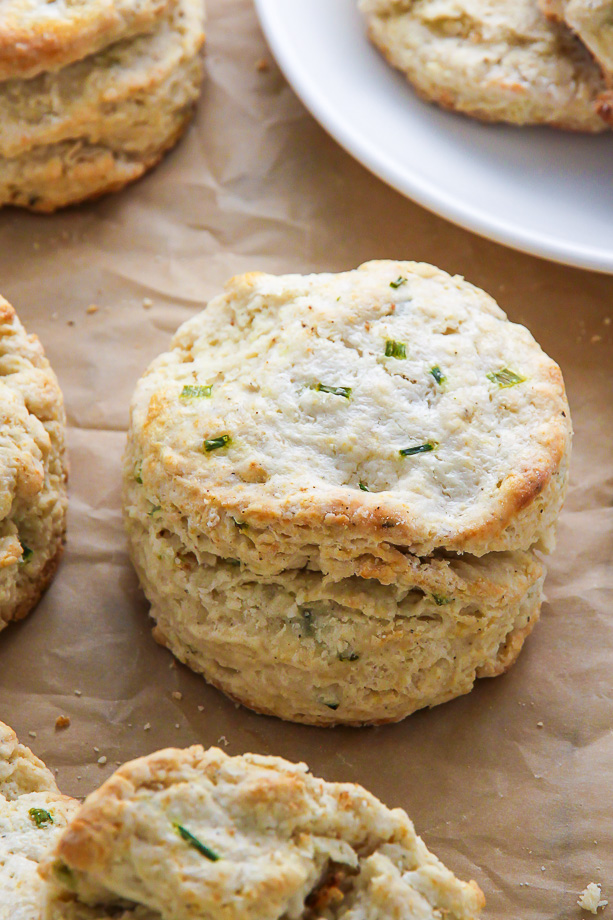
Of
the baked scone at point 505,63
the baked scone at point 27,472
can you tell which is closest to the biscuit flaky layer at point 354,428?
the baked scone at point 27,472

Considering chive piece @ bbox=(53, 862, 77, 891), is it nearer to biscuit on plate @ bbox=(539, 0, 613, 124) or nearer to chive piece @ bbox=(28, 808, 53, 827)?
chive piece @ bbox=(28, 808, 53, 827)

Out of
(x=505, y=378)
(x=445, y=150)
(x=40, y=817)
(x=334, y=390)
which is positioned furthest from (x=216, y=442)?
(x=445, y=150)

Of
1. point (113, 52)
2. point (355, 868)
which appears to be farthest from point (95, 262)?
point (355, 868)

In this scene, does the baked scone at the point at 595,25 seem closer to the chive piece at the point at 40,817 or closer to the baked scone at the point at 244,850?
the baked scone at the point at 244,850

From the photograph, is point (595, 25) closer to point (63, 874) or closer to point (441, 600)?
point (441, 600)

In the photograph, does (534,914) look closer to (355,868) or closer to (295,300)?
(355,868)
